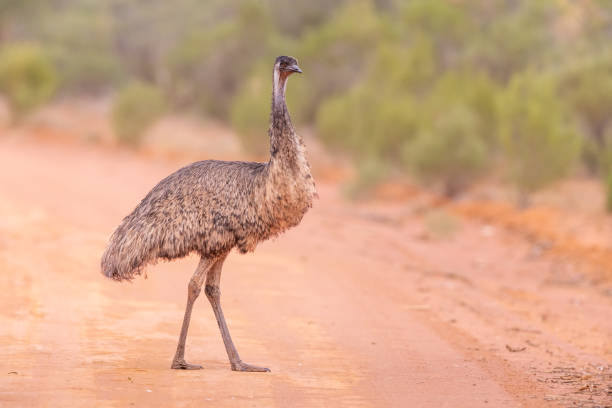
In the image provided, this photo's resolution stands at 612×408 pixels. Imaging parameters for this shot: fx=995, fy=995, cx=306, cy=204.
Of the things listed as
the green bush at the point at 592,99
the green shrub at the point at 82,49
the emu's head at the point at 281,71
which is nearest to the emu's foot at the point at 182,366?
the emu's head at the point at 281,71

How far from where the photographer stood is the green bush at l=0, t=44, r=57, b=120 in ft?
94.0

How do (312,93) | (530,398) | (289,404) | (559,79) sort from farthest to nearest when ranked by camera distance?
(312,93)
(559,79)
(530,398)
(289,404)

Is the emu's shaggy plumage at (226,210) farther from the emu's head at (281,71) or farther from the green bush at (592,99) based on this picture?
the green bush at (592,99)

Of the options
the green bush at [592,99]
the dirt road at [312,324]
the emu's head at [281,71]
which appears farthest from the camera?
the green bush at [592,99]

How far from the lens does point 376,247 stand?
1370cm

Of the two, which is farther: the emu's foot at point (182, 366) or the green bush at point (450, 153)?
the green bush at point (450, 153)

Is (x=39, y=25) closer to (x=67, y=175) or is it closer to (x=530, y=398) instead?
(x=67, y=175)

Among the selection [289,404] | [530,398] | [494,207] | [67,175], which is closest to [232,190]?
[289,404]

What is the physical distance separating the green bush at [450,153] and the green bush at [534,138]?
102 cm

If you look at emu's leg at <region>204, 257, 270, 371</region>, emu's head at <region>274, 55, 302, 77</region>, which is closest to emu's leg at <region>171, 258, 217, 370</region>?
emu's leg at <region>204, 257, 270, 371</region>

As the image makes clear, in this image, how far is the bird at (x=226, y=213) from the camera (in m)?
6.14

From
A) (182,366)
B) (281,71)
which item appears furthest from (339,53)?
→ (182,366)

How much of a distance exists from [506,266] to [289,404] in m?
8.56

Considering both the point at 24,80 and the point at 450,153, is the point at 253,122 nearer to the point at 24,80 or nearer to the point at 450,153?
the point at 450,153
